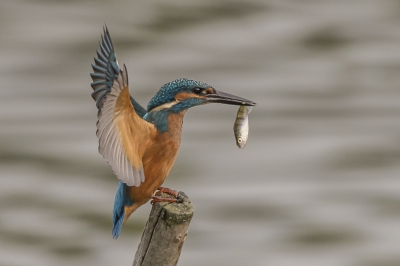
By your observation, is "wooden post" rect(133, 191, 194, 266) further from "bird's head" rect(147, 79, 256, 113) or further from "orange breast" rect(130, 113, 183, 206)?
"bird's head" rect(147, 79, 256, 113)

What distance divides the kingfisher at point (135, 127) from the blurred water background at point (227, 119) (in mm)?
3701

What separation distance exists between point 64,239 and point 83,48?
3782 millimetres

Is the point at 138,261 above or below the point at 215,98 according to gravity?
below

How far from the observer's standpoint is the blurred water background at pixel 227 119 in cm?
801

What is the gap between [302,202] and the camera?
27.8ft

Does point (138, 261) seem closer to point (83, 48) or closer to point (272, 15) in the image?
point (83, 48)

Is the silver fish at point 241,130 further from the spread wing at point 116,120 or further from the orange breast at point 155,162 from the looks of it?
the spread wing at point 116,120

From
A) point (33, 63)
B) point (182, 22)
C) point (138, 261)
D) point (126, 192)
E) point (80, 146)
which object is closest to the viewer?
point (138, 261)

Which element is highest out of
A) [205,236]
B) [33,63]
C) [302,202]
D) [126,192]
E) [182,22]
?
[182,22]

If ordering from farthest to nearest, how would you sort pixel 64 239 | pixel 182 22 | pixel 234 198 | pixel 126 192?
pixel 182 22, pixel 234 198, pixel 64 239, pixel 126 192

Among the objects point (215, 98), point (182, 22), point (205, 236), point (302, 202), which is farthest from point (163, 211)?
point (182, 22)

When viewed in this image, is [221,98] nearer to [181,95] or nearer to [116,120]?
[181,95]

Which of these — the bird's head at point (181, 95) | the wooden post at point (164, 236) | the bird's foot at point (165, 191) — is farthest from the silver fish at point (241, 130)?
the wooden post at point (164, 236)

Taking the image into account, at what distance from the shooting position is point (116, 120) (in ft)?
11.8
